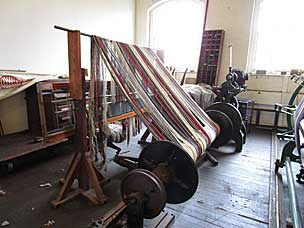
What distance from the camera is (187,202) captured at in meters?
2.07

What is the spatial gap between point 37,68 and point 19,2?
0.93 m

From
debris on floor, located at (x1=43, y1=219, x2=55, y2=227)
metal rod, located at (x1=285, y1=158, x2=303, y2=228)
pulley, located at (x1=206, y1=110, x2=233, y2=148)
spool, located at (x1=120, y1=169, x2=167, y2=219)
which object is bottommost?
debris on floor, located at (x1=43, y1=219, x2=55, y2=227)

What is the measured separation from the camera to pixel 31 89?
288cm

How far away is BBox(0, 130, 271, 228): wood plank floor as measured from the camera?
70.2 inches

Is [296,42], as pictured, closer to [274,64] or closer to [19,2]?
[274,64]

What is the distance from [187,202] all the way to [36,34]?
320 cm

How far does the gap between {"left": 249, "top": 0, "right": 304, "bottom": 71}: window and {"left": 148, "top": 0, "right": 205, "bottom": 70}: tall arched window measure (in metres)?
1.23

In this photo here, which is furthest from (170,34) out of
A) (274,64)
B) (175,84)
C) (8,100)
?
(8,100)

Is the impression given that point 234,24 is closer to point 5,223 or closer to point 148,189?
point 148,189

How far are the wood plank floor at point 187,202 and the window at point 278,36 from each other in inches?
99.9

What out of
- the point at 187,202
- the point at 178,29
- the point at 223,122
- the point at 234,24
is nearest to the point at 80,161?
the point at 187,202

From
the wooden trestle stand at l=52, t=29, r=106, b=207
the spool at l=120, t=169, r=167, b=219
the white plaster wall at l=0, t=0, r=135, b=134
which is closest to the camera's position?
the spool at l=120, t=169, r=167, b=219

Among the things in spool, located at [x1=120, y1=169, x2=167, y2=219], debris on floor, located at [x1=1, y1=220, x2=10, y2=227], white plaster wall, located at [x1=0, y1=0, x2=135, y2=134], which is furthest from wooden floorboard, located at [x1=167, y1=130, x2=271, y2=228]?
white plaster wall, located at [x1=0, y1=0, x2=135, y2=134]

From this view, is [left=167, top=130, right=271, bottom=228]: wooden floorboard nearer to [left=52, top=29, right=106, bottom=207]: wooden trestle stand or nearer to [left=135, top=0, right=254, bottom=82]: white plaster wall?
[left=52, top=29, right=106, bottom=207]: wooden trestle stand
